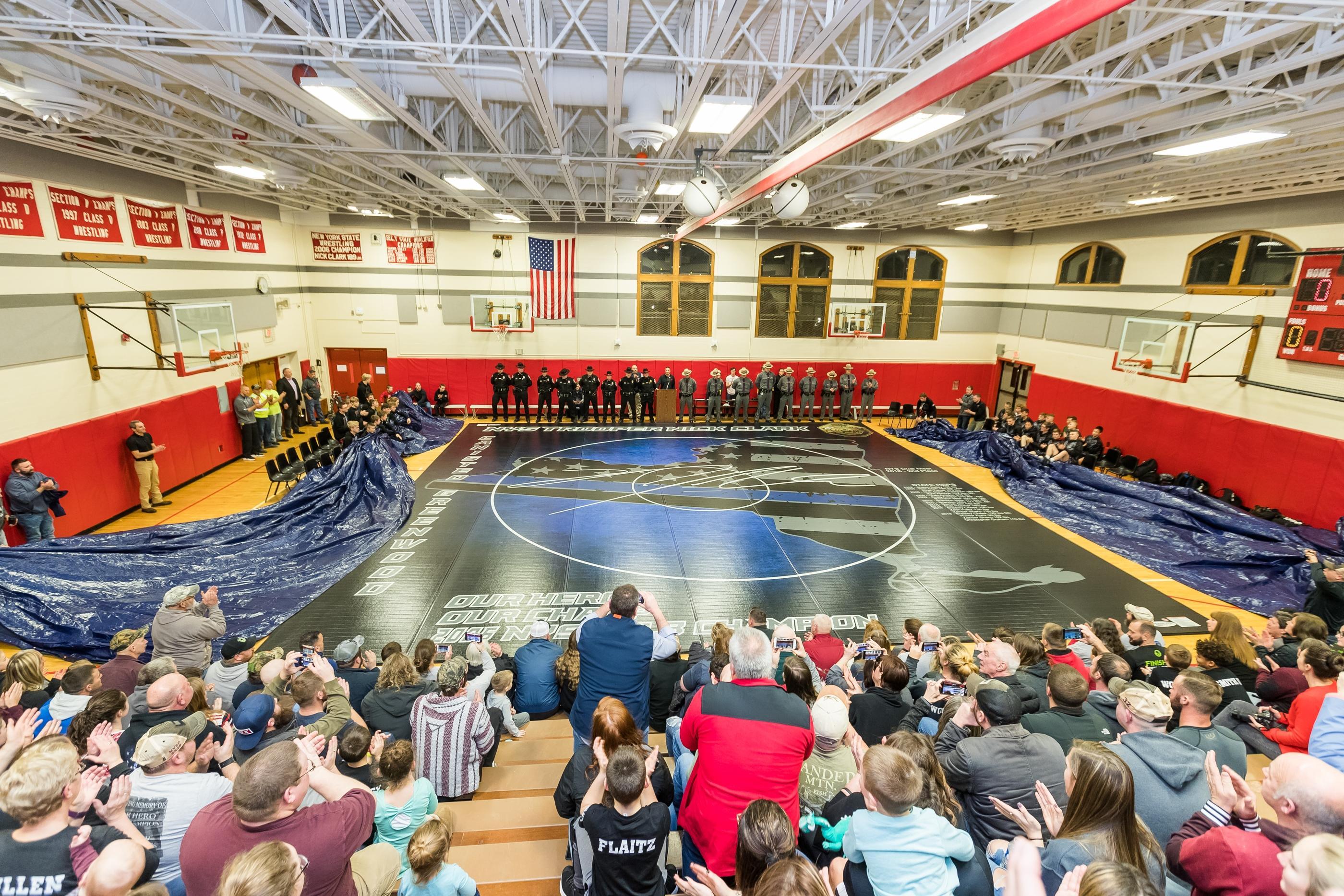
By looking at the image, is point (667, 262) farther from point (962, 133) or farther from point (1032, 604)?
point (1032, 604)

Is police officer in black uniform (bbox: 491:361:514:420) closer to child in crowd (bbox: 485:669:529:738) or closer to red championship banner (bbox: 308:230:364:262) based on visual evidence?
red championship banner (bbox: 308:230:364:262)

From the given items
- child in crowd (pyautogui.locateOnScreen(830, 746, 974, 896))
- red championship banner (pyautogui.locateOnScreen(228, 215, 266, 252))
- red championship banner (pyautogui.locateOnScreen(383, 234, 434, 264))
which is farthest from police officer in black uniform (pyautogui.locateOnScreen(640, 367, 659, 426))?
child in crowd (pyautogui.locateOnScreen(830, 746, 974, 896))

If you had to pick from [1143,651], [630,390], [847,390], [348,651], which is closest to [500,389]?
[630,390]

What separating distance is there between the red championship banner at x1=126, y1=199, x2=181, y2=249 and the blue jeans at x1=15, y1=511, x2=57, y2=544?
19.3ft

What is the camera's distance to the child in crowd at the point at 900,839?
253 centimetres

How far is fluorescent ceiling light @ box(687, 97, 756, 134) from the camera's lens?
6438 mm

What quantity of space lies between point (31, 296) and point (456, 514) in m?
7.39

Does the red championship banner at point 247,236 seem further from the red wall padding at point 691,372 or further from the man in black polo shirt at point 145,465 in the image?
the man in black polo shirt at point 145,465

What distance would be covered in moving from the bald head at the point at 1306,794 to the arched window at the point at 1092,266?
1849 centimetres

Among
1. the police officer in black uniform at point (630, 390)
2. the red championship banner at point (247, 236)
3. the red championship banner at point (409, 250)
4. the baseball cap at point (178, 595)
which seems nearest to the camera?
the baseball cap at point (178, 595)

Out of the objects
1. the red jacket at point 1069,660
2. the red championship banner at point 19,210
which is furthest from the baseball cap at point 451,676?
the red championship banner at point 19,210

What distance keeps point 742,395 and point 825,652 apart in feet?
47.3

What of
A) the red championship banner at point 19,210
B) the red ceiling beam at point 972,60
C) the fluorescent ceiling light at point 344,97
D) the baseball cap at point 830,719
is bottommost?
the baseball cap at point 830,719

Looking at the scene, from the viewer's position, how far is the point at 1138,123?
847 centimetres
